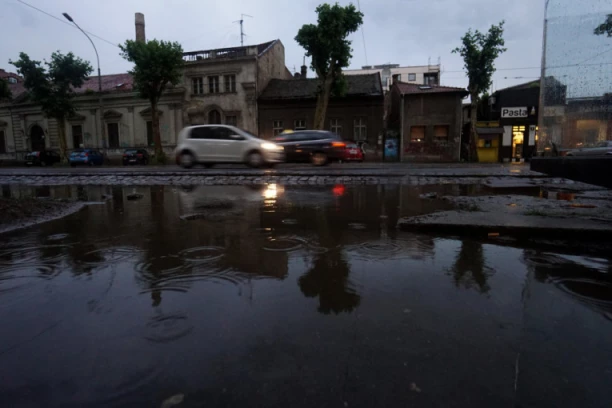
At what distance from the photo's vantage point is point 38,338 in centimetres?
205

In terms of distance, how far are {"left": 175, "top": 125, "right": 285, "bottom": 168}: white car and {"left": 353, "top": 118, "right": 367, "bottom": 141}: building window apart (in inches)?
752

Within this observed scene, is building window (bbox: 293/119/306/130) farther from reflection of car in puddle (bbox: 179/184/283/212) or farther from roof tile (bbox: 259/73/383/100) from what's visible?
reflection of car in puddle (bbox: 179/184/283/212)

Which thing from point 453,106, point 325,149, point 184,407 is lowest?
point 184,407

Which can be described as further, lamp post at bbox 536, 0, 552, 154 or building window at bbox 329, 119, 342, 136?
building window at bbox 329, 119, 342, 136

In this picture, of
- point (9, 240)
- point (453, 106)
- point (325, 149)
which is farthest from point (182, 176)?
point (453, 106)

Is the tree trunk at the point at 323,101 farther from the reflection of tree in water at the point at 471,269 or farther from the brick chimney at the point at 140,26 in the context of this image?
the reflection of tree in water at the point at 471,269

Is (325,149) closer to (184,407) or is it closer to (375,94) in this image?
(184,407)

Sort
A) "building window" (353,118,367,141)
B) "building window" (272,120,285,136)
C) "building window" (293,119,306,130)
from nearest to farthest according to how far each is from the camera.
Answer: "building window" (353,118,367,141) → "building window" (293,119,306,130) → "building window" (272,120,285,136)

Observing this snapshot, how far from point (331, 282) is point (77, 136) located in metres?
44.0

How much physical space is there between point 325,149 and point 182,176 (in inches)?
253

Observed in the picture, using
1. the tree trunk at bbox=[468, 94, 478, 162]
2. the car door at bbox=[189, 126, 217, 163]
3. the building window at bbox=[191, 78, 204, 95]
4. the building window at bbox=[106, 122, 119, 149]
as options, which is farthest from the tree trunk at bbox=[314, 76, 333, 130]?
the building window at bbox=[106, 122, 119, 149]

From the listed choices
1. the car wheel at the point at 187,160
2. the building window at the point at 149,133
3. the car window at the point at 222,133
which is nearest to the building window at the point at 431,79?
the building window at the point at 149,133

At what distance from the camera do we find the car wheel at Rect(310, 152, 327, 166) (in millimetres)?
16156

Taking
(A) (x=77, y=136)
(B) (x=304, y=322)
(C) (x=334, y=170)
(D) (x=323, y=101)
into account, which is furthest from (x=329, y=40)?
(A) (x=77, y=136)
